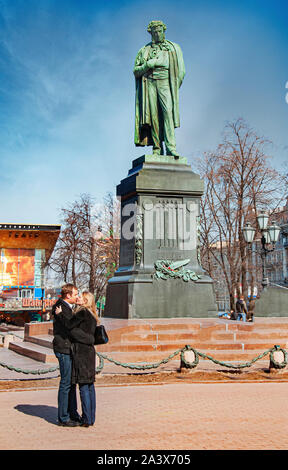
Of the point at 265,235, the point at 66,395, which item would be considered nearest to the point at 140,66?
the point at 265,235

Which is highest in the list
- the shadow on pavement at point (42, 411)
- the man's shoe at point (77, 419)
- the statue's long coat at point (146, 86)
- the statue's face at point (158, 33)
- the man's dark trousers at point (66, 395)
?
the statue's face at point (158, 33)

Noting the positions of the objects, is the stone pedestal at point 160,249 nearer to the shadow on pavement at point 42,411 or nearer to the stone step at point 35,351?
the stone step at point 35,351

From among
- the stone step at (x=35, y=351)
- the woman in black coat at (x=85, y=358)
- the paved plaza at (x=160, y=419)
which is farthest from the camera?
the stone step at (x=35, y=351)

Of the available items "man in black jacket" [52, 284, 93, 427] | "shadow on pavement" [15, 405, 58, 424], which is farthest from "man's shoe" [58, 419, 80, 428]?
"shadow on pavement" [15, 405, 58, 424]

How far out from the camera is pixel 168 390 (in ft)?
28.9

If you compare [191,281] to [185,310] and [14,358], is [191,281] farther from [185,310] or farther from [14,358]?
[14,358]

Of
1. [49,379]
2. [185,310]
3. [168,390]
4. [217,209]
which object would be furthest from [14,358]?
[217,209]

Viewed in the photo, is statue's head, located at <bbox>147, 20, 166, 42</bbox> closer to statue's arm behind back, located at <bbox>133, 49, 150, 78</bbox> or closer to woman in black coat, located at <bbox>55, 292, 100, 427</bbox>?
statue's arm behind back, located at <bbox>133, 49, 150, 78</bbox>

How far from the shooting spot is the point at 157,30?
16.0 metres

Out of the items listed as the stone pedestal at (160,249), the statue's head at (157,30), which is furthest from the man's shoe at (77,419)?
the statue's head at (157,30)

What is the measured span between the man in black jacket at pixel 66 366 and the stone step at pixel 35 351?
16.8ft

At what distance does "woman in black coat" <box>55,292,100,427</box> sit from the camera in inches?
242

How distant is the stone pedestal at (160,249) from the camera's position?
1383 centimetres
